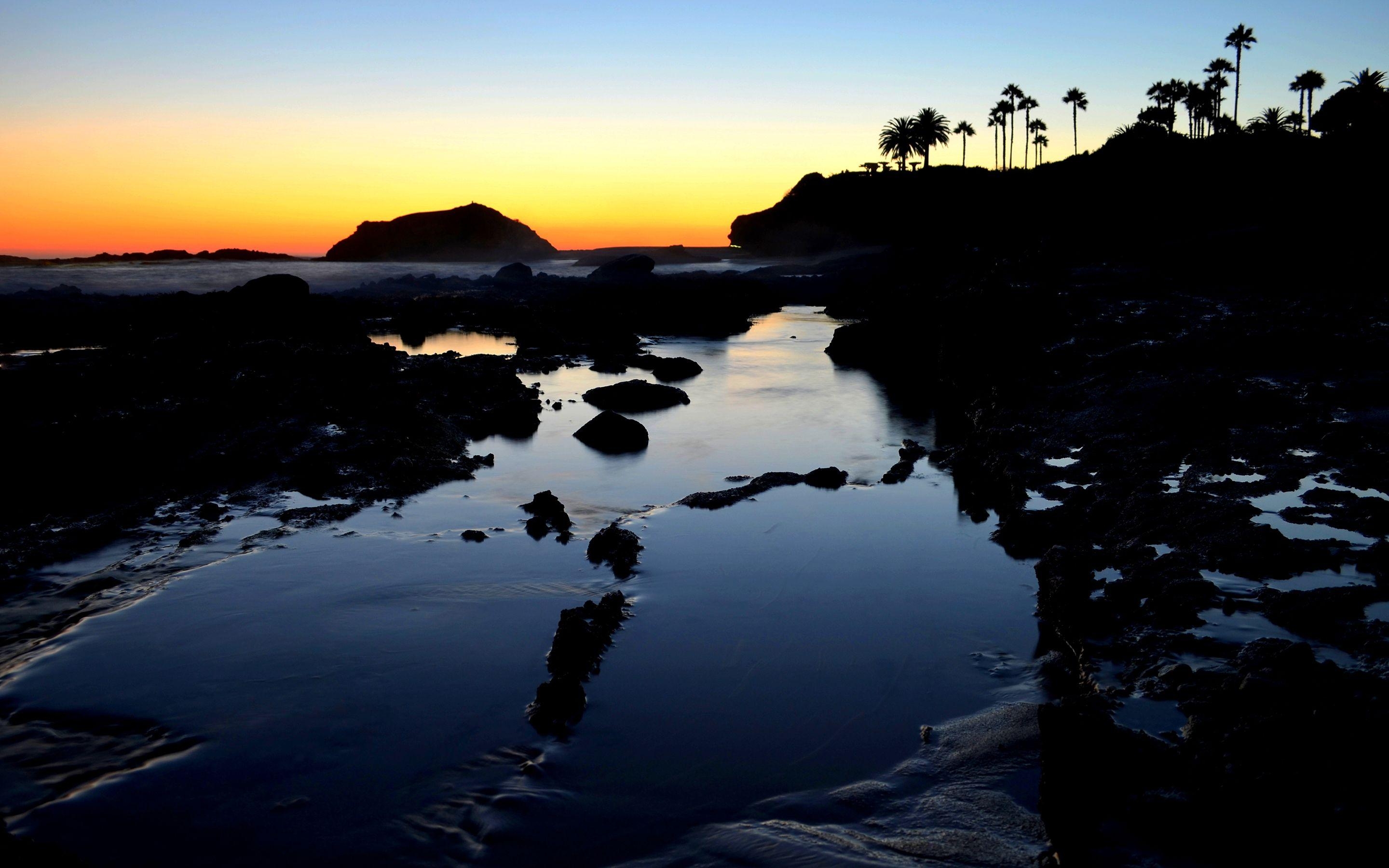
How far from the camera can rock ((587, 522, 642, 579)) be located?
11000mm

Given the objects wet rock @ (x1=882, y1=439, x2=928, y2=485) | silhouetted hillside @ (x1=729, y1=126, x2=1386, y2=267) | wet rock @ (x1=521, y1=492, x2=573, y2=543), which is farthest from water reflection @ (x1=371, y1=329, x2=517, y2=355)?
silhouetted hillside @ (x1=729, y1=126, x2=1386, y2=267)

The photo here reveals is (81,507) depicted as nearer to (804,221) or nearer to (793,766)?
(793,766)

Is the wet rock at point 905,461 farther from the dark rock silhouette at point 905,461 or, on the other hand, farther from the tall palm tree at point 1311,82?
the tall palm tree at point 1311,82

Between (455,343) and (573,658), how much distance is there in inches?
1377

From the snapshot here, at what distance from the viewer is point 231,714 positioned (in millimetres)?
7582

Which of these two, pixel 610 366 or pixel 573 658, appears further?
pixel 610 366

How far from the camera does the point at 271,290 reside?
30359mm

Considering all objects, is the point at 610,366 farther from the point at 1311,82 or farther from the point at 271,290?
the point at 1311,82

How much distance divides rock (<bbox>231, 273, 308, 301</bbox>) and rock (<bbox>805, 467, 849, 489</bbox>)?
22497 mm

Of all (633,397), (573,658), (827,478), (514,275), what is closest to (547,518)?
(573,658)

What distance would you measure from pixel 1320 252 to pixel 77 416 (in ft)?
121

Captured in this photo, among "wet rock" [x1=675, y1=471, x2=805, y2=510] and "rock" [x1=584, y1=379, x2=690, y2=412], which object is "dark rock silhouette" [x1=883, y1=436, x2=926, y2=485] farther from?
"rock" [x1=584, y1=379, x2=690, y2=412]

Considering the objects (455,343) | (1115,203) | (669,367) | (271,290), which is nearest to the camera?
(669,367)

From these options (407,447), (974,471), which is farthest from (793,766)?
(407,447)
